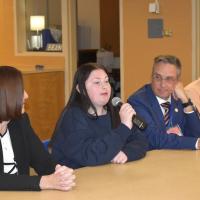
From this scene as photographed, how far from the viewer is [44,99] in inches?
228

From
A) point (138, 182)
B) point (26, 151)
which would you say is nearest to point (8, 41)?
point (26, 151)

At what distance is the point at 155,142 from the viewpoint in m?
2.83

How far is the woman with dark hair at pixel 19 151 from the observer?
1.89 meters

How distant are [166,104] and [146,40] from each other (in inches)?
92.7

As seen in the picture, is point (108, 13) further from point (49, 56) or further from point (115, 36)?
point (49, 56)

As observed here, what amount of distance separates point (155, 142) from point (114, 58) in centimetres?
519

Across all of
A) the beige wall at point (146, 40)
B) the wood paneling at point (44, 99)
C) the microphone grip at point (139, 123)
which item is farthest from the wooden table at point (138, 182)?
the wood paneling at point (44, 99)

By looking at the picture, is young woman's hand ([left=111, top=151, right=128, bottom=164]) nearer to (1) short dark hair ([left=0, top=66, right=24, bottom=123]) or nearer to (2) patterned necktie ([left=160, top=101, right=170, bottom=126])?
(1) short dark hair ([left=0, top=66, right=24, bottom=123])

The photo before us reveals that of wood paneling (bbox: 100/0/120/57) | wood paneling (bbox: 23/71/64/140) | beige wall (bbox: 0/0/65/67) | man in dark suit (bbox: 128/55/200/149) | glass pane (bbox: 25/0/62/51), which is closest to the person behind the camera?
man in dark suit (bbox: 128/55/200/149)

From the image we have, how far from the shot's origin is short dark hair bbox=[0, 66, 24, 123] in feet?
6.82

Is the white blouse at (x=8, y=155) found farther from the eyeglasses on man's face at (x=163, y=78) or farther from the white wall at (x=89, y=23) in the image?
the white wall at (x=89, y=23)

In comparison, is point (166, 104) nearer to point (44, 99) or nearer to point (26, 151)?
point (26, 151)

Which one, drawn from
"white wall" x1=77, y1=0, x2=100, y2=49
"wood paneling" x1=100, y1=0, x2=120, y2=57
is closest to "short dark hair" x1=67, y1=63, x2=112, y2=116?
"wood paneling" x1=100, y1=0, x2=120, y2=57

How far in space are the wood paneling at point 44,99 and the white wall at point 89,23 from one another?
2.59 meters
